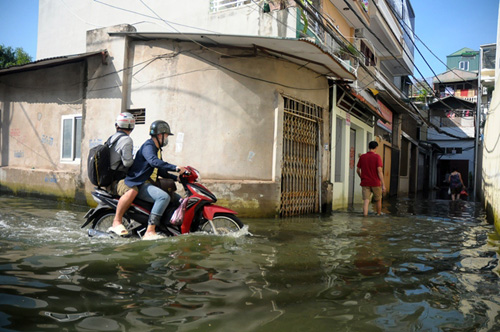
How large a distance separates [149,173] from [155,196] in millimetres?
324

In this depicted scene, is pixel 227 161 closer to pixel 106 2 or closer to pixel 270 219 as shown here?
Result: pixel 270 219

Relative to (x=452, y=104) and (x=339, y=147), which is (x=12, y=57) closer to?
(x=339, y=147)

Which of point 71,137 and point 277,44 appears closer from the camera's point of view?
point 277,44

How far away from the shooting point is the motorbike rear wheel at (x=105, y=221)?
5406 mm

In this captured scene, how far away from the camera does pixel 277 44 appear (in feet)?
27.5

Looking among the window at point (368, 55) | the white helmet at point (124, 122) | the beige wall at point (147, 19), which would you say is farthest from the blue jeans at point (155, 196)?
the window at point (368, 55)

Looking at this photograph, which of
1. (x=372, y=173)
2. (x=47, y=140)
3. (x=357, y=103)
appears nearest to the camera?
(x=372, y=173)

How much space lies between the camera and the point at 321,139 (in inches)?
421

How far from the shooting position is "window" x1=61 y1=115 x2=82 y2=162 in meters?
10.7

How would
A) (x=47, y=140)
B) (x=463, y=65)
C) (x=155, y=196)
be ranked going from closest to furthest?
(x=155, y=196) < (x=47, y=140) < (x=463, y=65)

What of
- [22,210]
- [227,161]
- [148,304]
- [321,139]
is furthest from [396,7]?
[148,304]

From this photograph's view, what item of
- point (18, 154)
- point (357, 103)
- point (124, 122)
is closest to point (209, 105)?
point (124, 122)

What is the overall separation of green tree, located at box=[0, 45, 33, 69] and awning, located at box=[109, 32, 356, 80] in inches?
758

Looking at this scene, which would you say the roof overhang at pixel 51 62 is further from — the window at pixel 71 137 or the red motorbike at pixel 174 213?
the red motorbike at pixel 174 213
